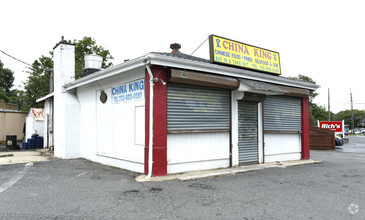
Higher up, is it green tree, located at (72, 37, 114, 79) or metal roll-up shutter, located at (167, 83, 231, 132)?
green tree, located at (72, 37, 114, 79)

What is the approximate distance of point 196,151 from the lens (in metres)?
7.89

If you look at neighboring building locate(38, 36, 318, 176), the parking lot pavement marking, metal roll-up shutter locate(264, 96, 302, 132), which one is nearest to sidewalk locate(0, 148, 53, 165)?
neighboring building locate(38, 36, 318, 176)

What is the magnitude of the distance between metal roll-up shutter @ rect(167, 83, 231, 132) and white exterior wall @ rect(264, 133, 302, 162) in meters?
2.46

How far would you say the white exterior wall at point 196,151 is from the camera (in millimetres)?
7414

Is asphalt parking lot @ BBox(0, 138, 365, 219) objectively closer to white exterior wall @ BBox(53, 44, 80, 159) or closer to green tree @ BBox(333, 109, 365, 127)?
white exterior wall @ BBox(53, 44, 80, 159)

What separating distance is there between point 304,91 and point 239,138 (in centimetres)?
414

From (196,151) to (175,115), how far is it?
1.34 m

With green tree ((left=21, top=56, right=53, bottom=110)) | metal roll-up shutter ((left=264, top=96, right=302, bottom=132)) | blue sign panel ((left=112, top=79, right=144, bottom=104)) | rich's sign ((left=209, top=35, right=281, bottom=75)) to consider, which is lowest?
metal roll-up shutter ((left=264, top=96, right=302, bottom=132))

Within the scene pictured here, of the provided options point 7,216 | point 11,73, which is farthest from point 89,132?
point 11,73

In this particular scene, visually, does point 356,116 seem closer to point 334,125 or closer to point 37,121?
point 334,125

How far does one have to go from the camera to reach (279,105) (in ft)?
34.5

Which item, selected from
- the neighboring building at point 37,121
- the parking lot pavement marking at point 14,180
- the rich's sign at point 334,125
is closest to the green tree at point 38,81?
the neighboring building at point 37,121

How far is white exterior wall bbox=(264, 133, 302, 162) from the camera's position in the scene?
10.0 metres

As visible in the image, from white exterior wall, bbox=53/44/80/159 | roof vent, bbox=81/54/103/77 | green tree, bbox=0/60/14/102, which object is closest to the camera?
white exterior wall, bbox=53/44/80/159
